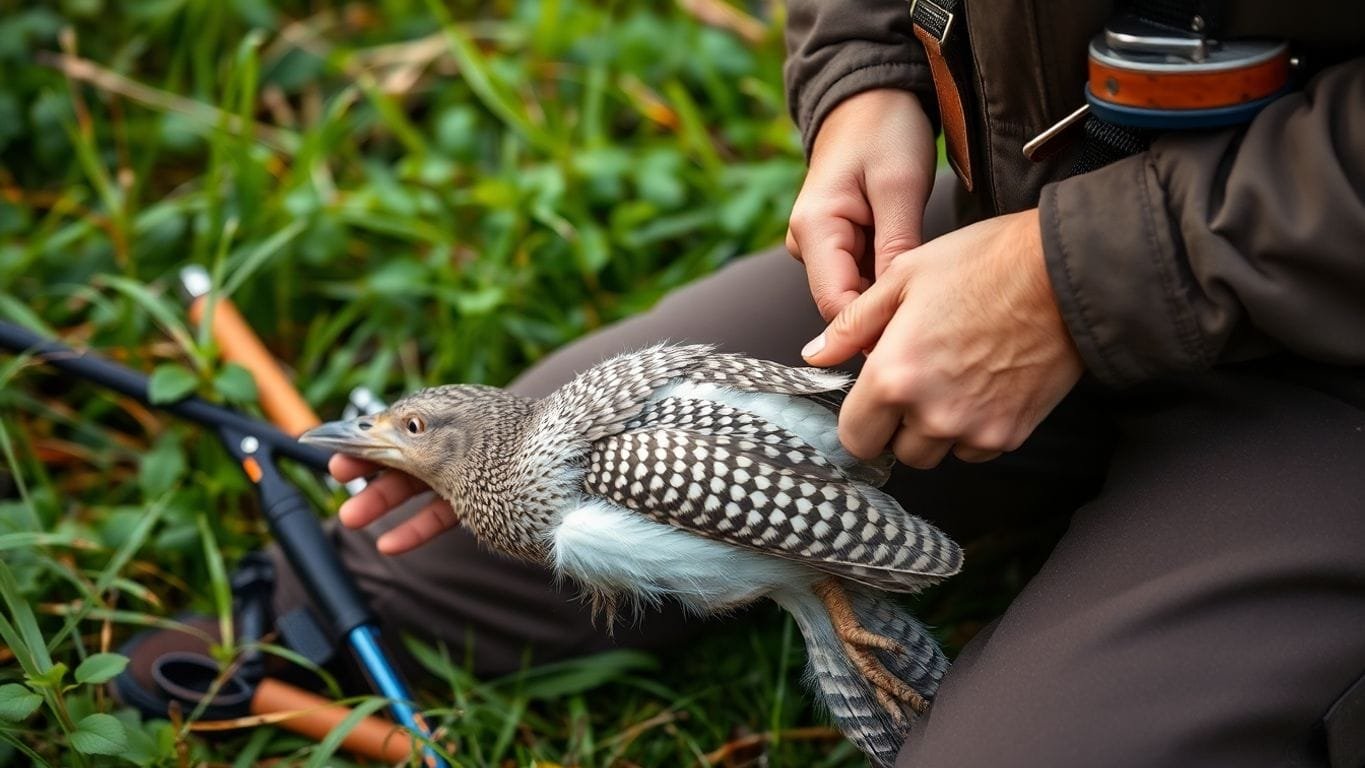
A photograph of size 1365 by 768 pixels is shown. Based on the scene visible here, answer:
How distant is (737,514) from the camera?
184 centimetres

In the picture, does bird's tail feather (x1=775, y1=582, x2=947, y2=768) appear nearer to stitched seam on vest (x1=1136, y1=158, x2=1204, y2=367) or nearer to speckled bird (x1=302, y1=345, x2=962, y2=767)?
speckled bird (x1=302, y1=345, x2=962, y2=767)

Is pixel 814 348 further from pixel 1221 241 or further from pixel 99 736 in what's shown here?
pixel 99 736

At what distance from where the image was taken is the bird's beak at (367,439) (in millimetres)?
2275

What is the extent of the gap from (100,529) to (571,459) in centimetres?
129

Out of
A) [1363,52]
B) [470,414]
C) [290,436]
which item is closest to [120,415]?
[290,436]

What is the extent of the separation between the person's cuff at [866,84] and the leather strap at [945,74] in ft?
0.56

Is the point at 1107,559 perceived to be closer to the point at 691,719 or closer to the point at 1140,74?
the point at 1140,74

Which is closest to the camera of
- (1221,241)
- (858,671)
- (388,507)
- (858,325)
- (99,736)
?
(1221,241)

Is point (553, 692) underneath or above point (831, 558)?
underneath

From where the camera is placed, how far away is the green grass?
8.16ft

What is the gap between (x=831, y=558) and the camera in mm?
1838

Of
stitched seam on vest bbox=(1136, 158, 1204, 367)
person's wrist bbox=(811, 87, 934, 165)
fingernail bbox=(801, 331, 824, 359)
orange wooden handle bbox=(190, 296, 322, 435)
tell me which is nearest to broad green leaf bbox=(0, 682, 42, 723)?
orange wooden handle bbox=(190, 296, 322, 435)

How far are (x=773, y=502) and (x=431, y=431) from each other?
0.71 metres

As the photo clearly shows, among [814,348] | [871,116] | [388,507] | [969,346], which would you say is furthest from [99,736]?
[871,116]
